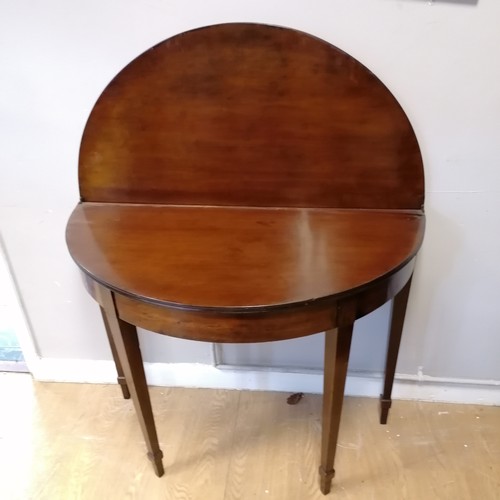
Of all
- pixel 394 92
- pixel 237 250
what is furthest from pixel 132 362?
pixel 394 92

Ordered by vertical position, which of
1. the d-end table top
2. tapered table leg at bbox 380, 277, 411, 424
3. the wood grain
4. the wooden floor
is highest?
the wood grain

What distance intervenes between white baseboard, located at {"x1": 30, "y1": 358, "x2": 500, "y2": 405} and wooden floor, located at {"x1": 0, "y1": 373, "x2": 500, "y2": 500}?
29mm

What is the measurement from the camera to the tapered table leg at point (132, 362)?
101 centimetres

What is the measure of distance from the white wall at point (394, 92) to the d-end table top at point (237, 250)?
0.65 feet

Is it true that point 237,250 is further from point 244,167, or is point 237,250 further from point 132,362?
point 132,362

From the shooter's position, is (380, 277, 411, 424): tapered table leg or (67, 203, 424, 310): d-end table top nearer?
(67, 203, 424, 310): d-end table top

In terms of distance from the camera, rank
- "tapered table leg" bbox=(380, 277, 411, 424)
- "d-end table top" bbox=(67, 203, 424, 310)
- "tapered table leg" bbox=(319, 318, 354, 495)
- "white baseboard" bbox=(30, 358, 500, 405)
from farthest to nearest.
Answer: "white baseboard" bbox=(30, 358, 500, 405) → "tapered table leg" bbox=(380, 277, 411, 424) → "tapered table leg" bbox=(319, 318, 354, 495) → "d-end table top" bbox=(67, 203, 424, 310)

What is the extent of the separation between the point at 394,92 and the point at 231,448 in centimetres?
101

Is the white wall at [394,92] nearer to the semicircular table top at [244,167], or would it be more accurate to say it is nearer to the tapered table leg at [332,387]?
the semicircular table top at [244,167]

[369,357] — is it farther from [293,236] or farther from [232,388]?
[293,236]

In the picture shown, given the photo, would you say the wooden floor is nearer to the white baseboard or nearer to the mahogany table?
the white baseboard

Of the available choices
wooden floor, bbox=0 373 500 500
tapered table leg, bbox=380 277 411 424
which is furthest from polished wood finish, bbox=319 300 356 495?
tapered table leg, bbox=380 277 411 424

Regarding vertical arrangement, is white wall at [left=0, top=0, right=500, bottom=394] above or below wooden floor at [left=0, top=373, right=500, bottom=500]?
above

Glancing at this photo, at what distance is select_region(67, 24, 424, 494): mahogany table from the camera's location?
909mm
